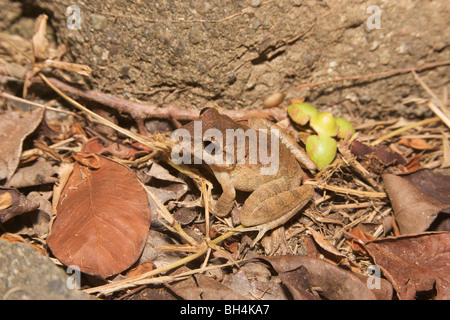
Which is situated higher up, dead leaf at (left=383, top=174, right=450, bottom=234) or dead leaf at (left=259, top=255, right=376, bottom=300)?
dead leaf at (left=383, top=174, right=450, bottom=234)

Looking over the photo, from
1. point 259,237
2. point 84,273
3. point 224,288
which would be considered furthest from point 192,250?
point 84,273

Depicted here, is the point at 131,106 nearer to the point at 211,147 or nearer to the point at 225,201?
the point at 211,147

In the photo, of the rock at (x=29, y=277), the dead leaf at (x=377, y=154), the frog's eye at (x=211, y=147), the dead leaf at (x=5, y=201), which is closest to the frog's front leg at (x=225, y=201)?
the frog's eye at (x=211, y=147)

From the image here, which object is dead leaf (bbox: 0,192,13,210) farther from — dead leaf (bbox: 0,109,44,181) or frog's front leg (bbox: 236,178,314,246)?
frog's front leg (bbox: 236,178,314,246)

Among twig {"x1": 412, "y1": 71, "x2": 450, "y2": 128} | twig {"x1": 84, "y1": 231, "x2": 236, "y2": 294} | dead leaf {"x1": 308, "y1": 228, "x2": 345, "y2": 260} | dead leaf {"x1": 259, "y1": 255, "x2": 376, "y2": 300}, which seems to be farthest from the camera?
twig {"x1": 412, "y1": 71, "x2": 450, "y2": 128}

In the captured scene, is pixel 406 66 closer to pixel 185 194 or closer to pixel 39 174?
pixel 185 194

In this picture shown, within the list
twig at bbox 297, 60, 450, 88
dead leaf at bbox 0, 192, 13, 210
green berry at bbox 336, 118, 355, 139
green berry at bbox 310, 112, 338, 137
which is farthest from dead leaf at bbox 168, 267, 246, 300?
twig at bbox 297, 60, 450, 88

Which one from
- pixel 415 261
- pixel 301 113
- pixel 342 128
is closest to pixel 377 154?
pixel 342 128
